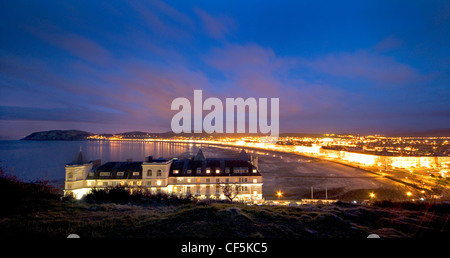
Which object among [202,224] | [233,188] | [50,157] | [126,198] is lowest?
[50,157]

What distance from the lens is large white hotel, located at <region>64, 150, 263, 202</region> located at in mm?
26109

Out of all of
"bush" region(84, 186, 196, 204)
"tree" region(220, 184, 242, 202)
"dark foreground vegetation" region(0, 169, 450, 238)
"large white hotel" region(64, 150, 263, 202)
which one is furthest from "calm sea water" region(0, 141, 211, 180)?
"tree" region(220, 184, 242, 202)

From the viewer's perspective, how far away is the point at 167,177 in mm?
27812

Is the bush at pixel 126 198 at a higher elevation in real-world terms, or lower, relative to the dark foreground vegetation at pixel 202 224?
lower

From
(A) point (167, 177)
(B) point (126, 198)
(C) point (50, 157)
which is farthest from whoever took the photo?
(C) point (50, 157)

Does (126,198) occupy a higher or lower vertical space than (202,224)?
lower

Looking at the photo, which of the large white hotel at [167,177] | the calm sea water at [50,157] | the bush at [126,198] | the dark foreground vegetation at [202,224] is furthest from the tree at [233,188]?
the calm sea water at [50,157]

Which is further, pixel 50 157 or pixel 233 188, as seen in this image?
pixel 50 157

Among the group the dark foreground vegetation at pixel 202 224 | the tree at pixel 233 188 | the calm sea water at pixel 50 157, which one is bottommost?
the calm sea water at pixel 50 157

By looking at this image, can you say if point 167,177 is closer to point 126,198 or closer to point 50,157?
point 126,198

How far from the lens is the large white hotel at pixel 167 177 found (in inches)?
1028

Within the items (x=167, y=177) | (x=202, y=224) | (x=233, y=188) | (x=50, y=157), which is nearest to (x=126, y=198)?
(x=202, y=224)

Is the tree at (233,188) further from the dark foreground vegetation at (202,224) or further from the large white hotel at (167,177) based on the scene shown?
the dark foreground vegetation at (202,224)
